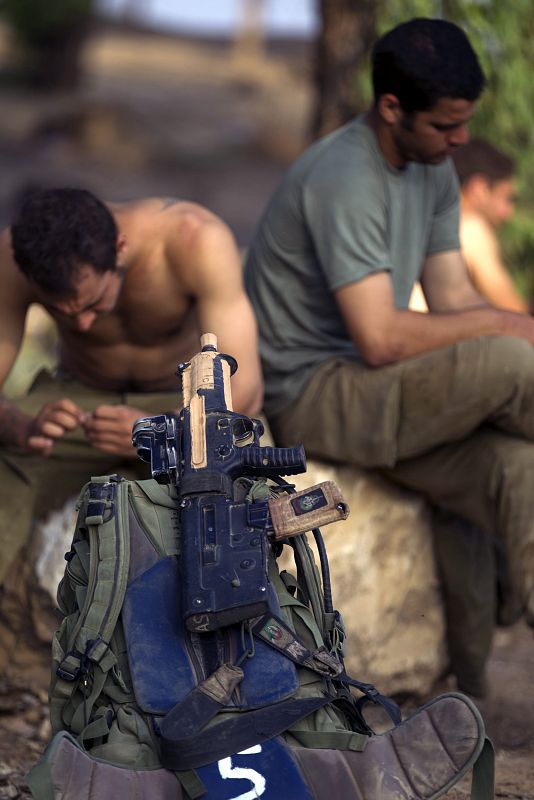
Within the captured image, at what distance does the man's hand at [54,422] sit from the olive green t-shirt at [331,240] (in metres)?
0.73

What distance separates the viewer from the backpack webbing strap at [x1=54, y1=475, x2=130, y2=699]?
2.57 meters

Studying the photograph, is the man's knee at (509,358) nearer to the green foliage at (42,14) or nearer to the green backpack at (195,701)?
the green backpack at (195,701)

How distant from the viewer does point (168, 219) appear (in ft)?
13.2

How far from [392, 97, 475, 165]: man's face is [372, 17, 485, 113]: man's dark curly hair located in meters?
0.02

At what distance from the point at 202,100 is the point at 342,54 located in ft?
39.0

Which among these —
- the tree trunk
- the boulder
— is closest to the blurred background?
the tree trunk

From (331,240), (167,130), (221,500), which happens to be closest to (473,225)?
(331,240)

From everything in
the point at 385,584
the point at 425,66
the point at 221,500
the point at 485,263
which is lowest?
the point at 385,584

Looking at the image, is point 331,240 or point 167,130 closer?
point 331,240

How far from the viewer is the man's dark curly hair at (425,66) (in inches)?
150

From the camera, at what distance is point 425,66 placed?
3820 mm

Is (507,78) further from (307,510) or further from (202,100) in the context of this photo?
(202,100)

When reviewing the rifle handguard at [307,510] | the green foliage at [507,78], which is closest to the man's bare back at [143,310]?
the rifle handguard at [307,510]

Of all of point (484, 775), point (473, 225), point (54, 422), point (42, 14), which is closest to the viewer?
point (484, 775)
